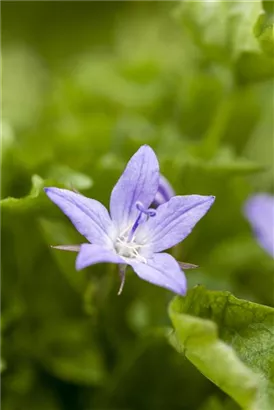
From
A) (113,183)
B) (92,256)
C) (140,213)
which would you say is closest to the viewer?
(92,256)

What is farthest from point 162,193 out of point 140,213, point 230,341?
point 230,341

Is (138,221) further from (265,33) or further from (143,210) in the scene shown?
(265,33)

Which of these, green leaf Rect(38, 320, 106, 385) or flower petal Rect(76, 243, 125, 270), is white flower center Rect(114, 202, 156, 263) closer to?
flower petal Rect(76, 243, 125, 270)

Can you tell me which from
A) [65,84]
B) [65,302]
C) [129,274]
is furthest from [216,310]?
[65,84]

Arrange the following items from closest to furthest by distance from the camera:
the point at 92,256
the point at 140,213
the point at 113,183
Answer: the point at 92,256, the point at 140,213, the point at 113,183

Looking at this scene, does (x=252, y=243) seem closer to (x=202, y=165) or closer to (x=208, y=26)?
(x=202, y=165)

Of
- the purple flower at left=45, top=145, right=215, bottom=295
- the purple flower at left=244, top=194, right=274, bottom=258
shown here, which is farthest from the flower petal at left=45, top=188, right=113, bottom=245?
the purple flower at left=244, top=194, right=274, bottom=258

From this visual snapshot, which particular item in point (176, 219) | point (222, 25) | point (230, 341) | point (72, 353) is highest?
point (222, 25)
